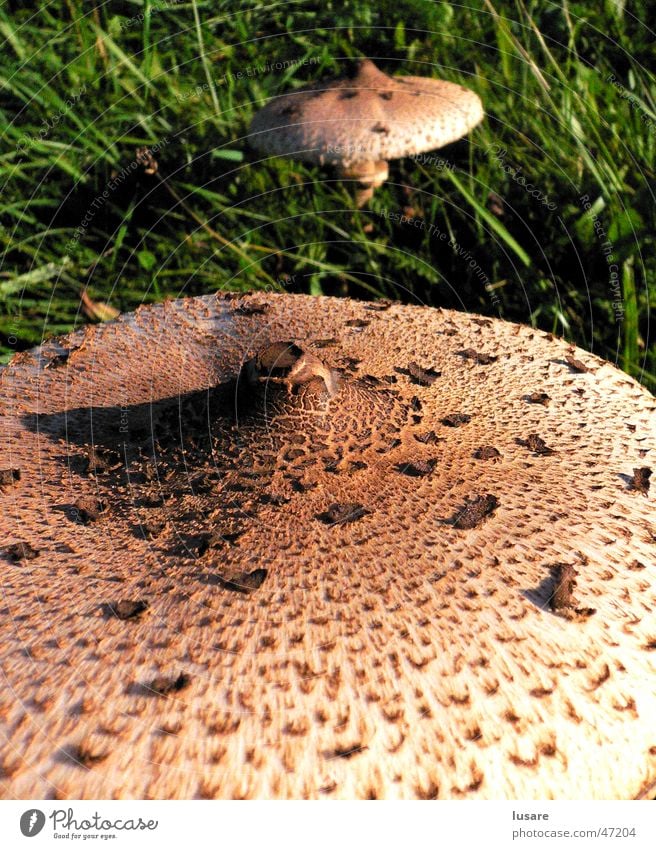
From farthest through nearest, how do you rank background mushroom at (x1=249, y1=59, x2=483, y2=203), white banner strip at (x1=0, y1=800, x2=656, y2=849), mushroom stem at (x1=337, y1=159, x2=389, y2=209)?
mushroom stem at (x1=337, y1=159, x2=389, y2=209) → background mushroom at (x1=249, y1=59, x2=483, y2=203) → white banner strip at (x1=0, y1=800, x2=656, y2=849)

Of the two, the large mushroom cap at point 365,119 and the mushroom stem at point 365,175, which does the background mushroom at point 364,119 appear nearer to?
the large mushroom cap at point 365,119

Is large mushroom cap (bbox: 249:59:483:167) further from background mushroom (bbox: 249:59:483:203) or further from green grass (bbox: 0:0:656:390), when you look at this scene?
green grass (bbox: 0:0:656:390)

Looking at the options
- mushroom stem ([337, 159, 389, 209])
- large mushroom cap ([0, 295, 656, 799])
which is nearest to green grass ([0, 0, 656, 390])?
mushroom stem ([337, 159, 389, 209])

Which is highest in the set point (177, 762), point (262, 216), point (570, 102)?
point (570, 102)

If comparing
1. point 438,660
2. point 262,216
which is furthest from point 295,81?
point 438,660

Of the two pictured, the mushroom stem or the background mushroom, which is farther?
the mushroom stem

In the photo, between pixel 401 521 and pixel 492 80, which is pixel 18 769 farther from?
pixel 492 80

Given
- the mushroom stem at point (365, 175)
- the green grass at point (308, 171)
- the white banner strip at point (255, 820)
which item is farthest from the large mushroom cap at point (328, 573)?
the mushroom stem at point (365, 175)

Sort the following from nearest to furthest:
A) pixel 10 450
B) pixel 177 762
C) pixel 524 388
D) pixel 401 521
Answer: pixel 177 762
pixel 401 521
pixel 10 450
pixel 524 388
